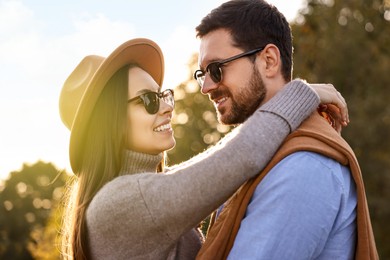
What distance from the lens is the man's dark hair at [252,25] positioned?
3381mm

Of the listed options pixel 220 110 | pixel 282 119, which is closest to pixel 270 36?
pixel 220 110

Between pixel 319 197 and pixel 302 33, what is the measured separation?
23.6 metres

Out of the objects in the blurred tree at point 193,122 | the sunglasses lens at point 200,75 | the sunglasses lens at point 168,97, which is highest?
the sunglasses lens at point 200,75

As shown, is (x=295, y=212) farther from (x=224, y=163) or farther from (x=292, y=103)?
(x=292, y=103)

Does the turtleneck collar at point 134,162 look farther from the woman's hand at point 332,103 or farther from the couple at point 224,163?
the woman's hand at point 332,103

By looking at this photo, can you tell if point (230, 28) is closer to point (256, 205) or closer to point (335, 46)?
point (256, 205)

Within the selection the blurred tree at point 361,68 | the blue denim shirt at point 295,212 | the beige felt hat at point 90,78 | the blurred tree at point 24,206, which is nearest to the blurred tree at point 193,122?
the blurred tree at point 361,68

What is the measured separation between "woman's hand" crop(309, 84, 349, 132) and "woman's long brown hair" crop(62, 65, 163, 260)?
41.3 inches

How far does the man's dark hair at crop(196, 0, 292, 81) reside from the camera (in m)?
3.38

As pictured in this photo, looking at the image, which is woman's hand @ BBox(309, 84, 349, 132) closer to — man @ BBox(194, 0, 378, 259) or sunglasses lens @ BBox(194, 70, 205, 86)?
man @ BBox(194, 0, 378, 259)

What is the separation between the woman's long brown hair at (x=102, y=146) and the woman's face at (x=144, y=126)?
38 mm

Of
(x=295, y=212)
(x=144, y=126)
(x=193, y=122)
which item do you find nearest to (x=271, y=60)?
(x=144, y=126)

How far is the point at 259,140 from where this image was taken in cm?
276

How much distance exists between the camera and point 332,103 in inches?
131
